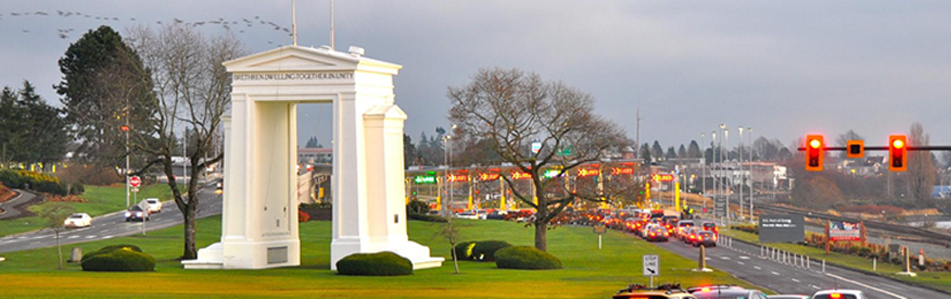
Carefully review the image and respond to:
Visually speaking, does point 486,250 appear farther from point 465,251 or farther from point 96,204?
point 96,204

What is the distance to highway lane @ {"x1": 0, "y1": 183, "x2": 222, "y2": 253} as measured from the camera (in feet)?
221

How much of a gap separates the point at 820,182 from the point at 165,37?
14644 centimetres

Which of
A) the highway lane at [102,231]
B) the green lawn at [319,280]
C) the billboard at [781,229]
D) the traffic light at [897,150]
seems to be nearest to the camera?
the green lawn at [319,280]

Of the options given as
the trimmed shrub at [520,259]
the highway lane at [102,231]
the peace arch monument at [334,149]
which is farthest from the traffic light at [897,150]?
the highway lane at [102,231]

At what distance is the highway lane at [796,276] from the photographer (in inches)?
1879

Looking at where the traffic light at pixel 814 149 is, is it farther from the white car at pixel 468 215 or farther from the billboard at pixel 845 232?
the white car at pixel 468 215

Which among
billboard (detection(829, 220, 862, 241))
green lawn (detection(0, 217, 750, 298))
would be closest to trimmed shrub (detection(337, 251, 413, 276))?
green lawn (detection(0, 217, 750, 298))

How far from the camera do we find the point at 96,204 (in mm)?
113938

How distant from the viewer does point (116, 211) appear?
112 m

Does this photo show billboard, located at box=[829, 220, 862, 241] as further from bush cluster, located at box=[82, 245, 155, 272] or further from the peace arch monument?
bush cluster, located at box=[82, 245, 155, 272]

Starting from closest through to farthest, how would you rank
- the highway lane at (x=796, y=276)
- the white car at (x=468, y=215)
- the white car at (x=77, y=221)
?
the highway lane at (x=796, y=276)
the white car at (x=77, y=221)
the white car at (x=468, y=215)

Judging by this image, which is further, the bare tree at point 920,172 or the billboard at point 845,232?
the bare tree at point 920,172

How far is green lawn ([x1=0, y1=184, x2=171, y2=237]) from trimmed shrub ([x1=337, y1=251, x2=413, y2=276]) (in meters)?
43.3

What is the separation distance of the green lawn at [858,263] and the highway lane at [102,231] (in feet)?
122
